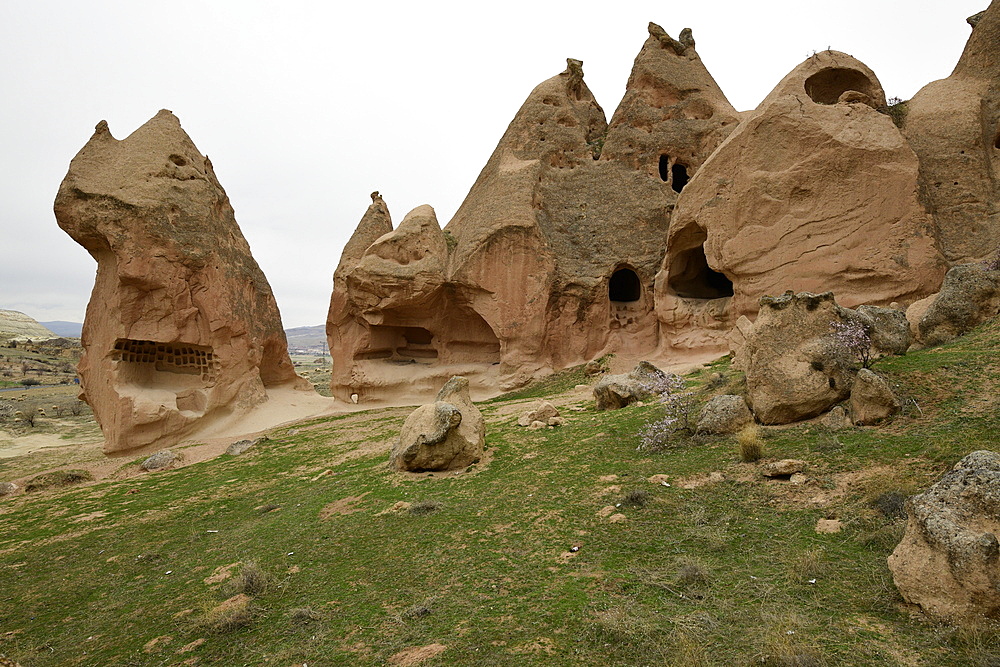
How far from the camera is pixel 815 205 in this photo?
17.0 metres

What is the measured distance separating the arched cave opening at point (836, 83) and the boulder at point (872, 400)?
674 inches

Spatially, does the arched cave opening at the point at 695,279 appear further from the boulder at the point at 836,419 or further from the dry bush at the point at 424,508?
the dry bush at the point at 424,508

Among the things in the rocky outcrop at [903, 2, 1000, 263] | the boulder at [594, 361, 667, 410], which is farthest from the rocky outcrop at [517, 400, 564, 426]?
the rocky outcrop at [903, 2, 1000, 263]

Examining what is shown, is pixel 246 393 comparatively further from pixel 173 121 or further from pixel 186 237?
pixel 173 121

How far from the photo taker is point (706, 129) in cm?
2469

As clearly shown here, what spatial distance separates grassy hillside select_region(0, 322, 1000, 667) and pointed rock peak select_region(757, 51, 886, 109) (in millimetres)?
12506

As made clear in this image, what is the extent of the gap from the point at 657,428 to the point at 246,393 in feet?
64.7

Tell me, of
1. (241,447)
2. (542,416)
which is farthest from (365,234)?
(542,416)

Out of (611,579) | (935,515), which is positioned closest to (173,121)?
(611,579)

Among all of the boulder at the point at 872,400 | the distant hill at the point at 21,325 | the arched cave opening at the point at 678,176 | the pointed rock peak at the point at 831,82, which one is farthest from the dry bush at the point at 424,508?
the distant hill at the point at 21,325

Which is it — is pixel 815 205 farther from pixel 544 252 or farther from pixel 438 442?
A: pixel 438 442

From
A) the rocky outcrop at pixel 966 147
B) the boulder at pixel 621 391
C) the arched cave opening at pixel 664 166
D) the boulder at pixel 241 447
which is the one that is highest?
the arched cave opening at pixel 664 166

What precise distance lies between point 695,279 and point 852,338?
619 inches

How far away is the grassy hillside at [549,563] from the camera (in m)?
4.34
